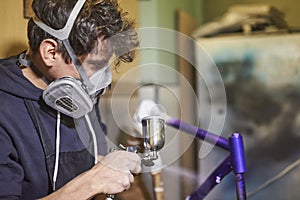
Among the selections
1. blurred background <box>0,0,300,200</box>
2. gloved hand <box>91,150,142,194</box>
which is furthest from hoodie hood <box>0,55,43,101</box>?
blurred background <box>0,0,300,200</box>

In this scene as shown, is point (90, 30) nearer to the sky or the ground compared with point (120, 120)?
nearer to the sky

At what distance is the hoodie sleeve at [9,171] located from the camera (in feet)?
2.23

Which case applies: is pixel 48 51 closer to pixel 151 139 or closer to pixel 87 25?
pixel 87 25

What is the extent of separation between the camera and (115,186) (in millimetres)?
732

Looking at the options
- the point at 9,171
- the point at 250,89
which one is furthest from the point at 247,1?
the point at 9,171

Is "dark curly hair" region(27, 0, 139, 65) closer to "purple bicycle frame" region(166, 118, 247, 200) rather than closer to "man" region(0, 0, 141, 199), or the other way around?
"man" region(0, 0, 141, 199)

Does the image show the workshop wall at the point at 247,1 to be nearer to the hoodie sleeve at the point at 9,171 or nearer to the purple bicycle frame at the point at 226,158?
the purple bicycle frame at the point at 226,158

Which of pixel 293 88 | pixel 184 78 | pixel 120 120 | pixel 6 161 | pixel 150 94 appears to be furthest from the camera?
pixel 293 88

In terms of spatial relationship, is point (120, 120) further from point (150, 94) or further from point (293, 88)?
point (293, 88)

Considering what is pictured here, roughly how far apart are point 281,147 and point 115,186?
46.7 inches

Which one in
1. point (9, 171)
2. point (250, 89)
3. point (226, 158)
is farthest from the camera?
point (250, 89)

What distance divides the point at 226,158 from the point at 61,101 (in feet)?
1.43

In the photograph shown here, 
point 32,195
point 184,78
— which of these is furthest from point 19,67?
point 184,78

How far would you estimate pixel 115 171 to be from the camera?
74 centimetres
